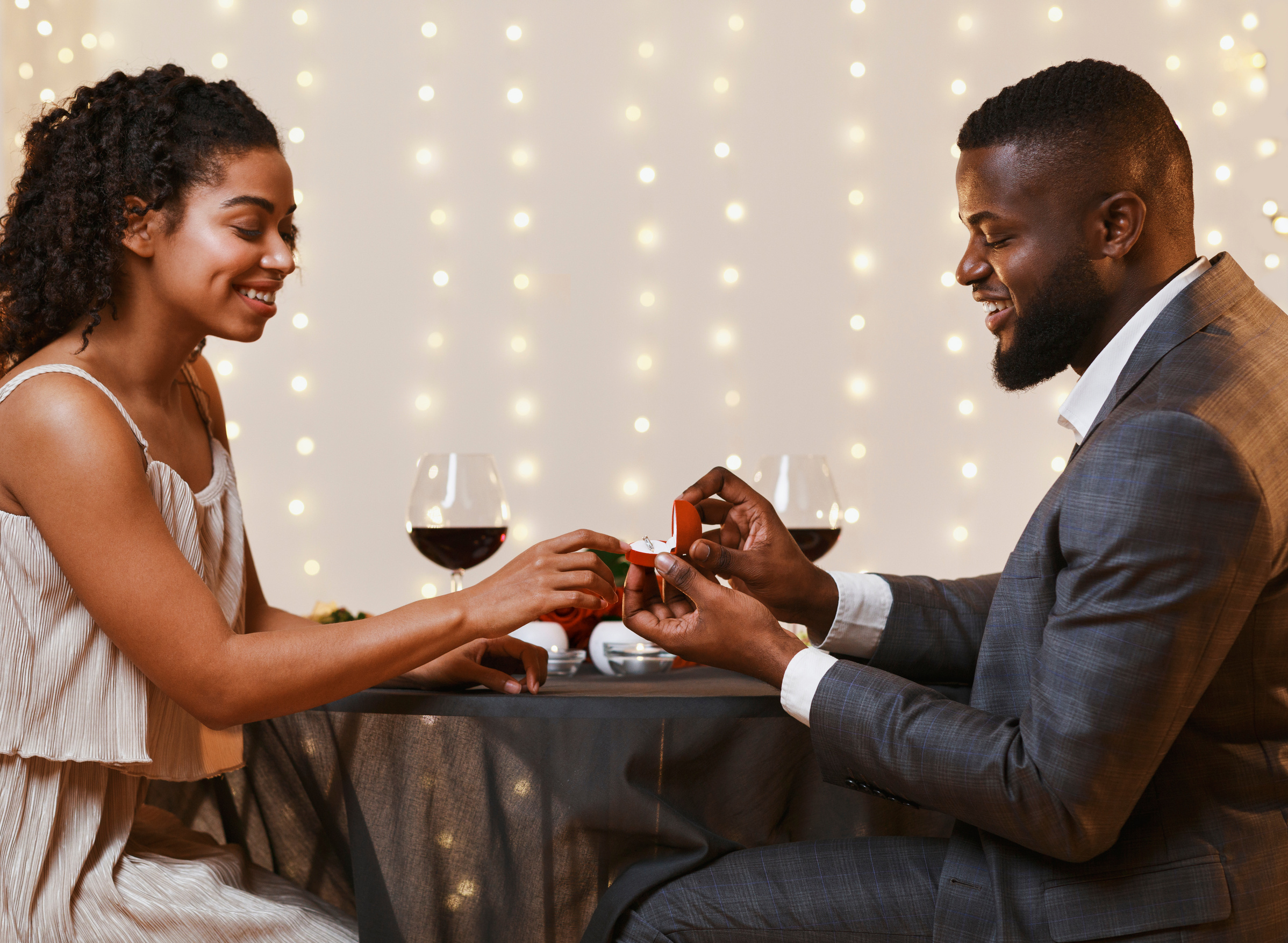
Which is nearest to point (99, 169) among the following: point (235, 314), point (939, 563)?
point (235, 314)

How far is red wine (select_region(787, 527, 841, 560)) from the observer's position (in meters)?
1.49

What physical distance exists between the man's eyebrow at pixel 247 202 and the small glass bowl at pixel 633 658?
68 centimetres

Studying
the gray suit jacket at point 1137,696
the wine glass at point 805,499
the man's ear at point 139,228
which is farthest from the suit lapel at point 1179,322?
the man's ear at point 139,228

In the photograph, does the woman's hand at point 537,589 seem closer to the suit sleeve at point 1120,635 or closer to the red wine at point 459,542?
the red wine at point 459,542

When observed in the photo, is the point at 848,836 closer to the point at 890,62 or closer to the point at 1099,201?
the point at 1099,201

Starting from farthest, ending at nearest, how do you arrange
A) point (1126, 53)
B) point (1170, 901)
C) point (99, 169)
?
point (1126, 53) → point (99, 169) → point (1170, 901)

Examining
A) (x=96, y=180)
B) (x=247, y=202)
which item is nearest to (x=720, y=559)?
(x=247, y=202)

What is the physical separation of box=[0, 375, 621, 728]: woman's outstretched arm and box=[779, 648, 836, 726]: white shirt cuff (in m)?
0.23

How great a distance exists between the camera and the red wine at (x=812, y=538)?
1.49 metres

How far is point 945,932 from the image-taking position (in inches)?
39.9

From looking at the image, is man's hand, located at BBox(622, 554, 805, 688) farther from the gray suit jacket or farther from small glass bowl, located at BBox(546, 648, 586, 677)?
small glass bowl, located at BBox(546, 648, 586, 677)

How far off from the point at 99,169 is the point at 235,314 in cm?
22

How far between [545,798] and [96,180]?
889mm

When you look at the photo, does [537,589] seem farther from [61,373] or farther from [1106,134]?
[1106,134]
